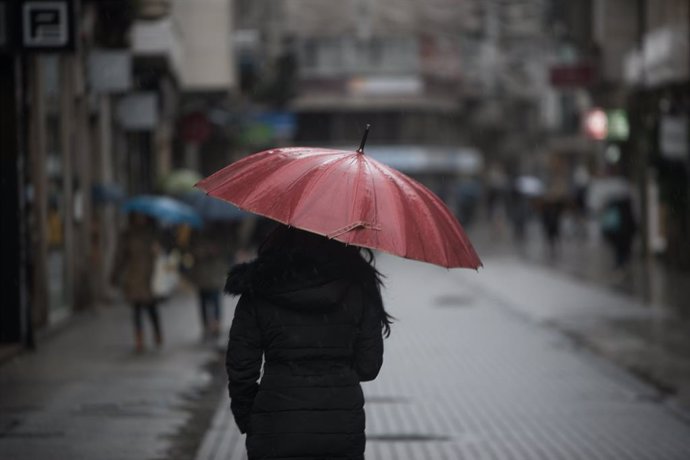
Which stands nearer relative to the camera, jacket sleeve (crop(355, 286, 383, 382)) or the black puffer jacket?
the black puffer jacket

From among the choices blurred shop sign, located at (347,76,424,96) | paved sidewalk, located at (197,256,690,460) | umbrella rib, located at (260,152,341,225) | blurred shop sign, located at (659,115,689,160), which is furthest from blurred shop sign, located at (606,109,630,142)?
blurred shop sign, located at (347,76,424,96)

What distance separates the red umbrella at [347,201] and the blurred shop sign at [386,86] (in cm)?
8082

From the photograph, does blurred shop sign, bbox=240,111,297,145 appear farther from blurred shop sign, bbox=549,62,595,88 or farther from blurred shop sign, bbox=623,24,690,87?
blurred shop sign, bbox=623,24,690,87

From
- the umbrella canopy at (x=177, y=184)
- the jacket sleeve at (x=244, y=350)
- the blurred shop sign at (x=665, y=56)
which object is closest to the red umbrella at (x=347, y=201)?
the jacket sleeve at (x=244, y=350)

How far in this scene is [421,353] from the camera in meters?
15.8

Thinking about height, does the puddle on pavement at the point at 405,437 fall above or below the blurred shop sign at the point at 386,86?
below

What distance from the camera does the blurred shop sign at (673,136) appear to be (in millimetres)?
27125

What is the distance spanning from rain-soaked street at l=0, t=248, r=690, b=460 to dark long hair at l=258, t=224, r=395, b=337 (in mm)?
1598

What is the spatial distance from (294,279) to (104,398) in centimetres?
691

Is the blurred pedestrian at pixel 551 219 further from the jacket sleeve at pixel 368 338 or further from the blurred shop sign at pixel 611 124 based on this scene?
the jacket sleeve at pixel 368 338

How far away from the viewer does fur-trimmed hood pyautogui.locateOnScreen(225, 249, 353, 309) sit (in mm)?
5047

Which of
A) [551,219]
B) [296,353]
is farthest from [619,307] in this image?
[551,219]

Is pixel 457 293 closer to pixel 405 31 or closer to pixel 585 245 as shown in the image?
pixel 585 245

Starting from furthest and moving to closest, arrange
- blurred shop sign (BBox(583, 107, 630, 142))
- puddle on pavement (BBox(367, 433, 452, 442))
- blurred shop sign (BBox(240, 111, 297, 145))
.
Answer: blurred shop sign (BBox(240, 111, 297, 145))
blurred shop sign (BBox(583, 107, 630, 142))
puddle on pavement (BBox(367, 433, 452, 442))
